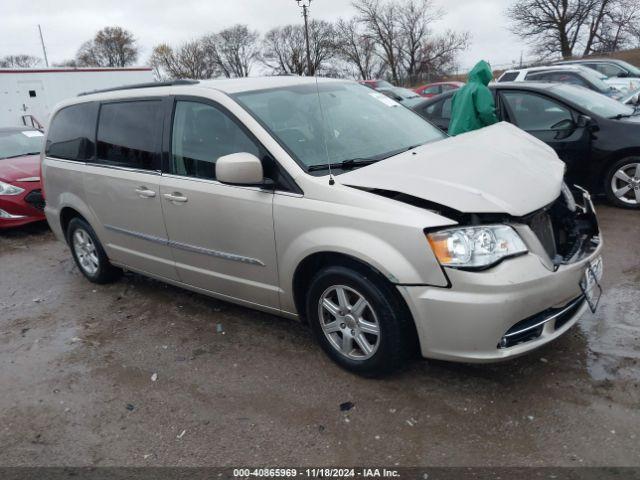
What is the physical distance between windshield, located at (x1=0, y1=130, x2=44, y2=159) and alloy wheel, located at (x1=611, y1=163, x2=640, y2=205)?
825 cm

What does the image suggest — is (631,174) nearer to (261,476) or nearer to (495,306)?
(495,306)

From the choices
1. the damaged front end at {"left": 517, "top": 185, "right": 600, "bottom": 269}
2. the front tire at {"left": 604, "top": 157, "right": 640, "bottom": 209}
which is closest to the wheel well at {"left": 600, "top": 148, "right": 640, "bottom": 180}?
the front tire at {"left": 604, "top": 157, "right": 640, "bottom": 209}

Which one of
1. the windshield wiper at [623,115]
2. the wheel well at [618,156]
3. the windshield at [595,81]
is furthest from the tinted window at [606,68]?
the wheel well at [618,156]

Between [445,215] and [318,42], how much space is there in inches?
2078

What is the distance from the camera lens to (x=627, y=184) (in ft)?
19.7

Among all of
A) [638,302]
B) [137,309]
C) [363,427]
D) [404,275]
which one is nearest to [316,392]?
[363,427]

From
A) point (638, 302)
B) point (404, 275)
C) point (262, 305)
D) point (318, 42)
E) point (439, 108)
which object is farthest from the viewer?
point (318, 42)

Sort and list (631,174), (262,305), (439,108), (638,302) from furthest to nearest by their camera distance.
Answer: (439,108) → (631,174) → (638,302) → (262,305)

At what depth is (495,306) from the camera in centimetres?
259

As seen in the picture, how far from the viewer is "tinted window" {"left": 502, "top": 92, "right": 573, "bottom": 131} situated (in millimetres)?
6215

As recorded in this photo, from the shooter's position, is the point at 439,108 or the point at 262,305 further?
the point at 439,108

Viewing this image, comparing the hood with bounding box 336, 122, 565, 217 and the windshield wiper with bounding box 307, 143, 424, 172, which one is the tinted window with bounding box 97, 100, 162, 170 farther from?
the hood with bounding box 336, 122, 565, 217

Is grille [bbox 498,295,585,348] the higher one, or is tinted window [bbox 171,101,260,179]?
tinted window [bbox 171,101,260,179]

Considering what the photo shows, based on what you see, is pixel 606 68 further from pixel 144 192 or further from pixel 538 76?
pixel 144 192
